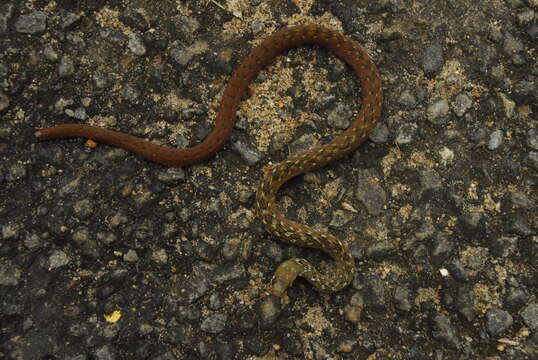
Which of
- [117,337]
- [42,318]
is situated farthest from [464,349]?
[42,318]

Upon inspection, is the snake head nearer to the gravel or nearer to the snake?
the snake

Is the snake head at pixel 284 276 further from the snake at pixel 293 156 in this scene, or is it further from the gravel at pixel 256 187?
the gravel at pixel 256 187

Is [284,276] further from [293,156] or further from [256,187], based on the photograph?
[293,156]

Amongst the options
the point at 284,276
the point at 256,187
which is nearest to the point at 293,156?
the point at 256,187

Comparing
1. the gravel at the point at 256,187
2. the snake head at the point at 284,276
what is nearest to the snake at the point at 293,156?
the snake head at the point at 284,276

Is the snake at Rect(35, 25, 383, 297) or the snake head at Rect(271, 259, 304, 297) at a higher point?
the snake at Rect(35, 25, 383, 297)

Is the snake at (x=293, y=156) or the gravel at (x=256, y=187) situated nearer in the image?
the gravel at (x=256, y=187)

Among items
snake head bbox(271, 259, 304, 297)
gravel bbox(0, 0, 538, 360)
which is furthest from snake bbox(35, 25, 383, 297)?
gravel bbox(0, 0, 538, 360)

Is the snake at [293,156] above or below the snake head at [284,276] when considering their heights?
above
